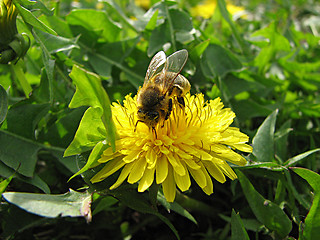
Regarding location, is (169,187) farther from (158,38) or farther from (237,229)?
(158,38)

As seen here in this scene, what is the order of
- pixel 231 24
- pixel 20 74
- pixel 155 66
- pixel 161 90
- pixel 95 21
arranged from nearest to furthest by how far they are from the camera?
pixel 161 90, pixel 155 66, pixel 20 74, pixel 95 21, pixel 231 24

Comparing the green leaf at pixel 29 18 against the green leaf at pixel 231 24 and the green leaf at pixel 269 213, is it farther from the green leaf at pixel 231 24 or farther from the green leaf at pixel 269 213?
the green leaf at pixel 231 24

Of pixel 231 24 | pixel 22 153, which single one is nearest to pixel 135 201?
pixel 22 153

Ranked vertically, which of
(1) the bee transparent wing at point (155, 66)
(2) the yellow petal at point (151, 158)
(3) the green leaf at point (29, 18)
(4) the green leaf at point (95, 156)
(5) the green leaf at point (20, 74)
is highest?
(3) the green leaf at point (29, 18)

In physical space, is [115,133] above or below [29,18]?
below

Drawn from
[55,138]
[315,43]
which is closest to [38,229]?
[55,138]

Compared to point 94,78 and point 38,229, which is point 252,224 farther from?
point 38,229

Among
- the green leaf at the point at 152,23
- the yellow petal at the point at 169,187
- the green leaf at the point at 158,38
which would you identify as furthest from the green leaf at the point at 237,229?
the green leaf at the point at 152,23
